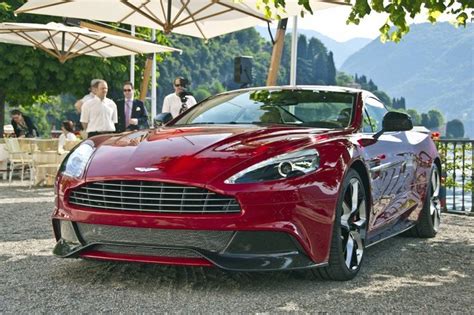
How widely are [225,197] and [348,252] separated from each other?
3.84ft

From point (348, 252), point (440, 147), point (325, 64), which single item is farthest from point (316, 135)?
point (325, 64)

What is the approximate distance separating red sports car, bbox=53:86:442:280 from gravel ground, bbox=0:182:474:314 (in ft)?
0.62

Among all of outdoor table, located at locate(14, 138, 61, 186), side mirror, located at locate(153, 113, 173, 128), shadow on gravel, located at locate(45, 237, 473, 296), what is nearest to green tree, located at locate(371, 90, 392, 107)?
shadow on gravel, located at locate(45, 237, 473, 296)

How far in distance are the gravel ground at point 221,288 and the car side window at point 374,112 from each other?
104cm

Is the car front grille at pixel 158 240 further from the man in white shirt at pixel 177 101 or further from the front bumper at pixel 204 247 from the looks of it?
the man in white shirt at pixel 177 101

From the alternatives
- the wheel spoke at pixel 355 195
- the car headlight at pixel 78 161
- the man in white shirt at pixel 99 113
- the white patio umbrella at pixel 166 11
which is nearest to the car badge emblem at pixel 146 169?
the car headlight at pixel 78 161

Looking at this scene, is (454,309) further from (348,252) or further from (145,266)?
(145,266)

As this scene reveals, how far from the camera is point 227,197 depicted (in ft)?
13.9

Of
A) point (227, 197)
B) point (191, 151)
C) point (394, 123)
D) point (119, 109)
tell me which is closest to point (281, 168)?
point (227, 197)

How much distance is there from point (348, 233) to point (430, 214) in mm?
2643

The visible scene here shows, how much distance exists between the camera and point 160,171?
14.3ft

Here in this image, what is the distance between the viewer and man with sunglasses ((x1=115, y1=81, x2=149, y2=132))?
460 inches

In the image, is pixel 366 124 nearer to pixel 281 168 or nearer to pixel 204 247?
pixel 281 168

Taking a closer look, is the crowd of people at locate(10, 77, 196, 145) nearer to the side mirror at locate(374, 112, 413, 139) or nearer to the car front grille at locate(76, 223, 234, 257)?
the side mirror at locate(374, 112, 413, 139)
